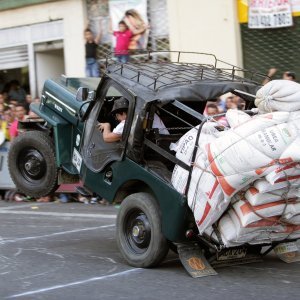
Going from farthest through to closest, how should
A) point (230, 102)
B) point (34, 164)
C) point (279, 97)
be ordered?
1. point (230, 102)
2. point (34, 164)
3. point (279, 97)

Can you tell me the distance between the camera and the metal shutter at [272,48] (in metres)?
14.2

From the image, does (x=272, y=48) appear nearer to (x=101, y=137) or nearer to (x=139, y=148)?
(x=101, y=137)

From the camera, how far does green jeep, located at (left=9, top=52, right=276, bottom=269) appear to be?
663 centimetres

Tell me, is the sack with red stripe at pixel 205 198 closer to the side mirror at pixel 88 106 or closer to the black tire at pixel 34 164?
the side mirror at pixel 88 106

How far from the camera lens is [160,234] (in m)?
6.62

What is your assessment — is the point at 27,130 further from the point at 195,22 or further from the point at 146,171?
the point at 195,22

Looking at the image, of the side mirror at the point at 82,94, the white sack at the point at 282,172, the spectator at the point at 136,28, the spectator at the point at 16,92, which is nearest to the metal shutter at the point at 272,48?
the spectator at the point at 136,28

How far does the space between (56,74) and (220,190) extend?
13.1 m

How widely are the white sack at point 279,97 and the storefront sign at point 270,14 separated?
8.08 meters

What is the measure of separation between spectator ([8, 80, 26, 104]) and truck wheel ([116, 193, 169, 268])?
1106 centimetres

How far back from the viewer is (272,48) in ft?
47.6

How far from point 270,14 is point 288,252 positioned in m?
7.92

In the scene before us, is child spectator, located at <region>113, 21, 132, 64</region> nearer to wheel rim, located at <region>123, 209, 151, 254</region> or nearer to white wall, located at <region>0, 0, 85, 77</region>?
white wall, located at <region>0, 0, 85, 77</region>

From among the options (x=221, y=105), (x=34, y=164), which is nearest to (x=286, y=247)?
(x=34, y=164)
